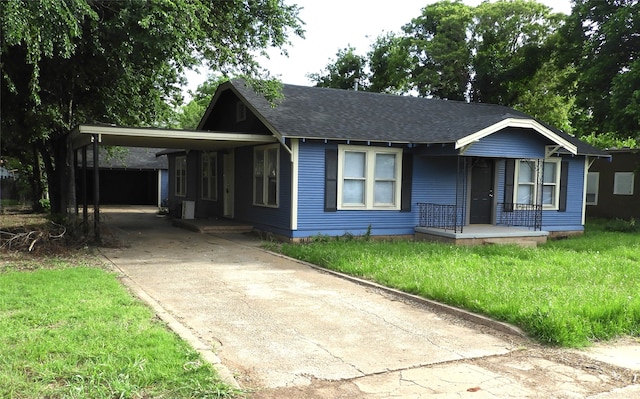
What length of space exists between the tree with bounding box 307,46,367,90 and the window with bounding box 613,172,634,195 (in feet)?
62.1

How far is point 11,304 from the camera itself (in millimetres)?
6238

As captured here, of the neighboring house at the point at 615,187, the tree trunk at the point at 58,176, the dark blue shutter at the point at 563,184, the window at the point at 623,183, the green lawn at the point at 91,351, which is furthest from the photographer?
the window at the point at 623,183

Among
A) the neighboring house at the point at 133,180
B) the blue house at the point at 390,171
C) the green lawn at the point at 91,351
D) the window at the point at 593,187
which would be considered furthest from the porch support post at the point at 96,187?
the window at the point at 593,187

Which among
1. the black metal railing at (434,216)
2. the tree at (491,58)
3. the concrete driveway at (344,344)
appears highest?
the tree at (491,58)

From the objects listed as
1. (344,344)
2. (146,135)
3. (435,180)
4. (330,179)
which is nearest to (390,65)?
(435,180)

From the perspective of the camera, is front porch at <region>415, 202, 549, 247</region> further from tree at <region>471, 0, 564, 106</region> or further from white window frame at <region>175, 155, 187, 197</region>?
tree at <region>471, 0, 564, 106</region>

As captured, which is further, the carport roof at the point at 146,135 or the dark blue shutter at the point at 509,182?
the dark blue shutter at the point at 509,182

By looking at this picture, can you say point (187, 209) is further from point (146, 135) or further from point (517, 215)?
point (517, 215)

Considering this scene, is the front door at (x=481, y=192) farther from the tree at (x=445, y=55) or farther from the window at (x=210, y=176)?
the tree at (x=445, y=55)

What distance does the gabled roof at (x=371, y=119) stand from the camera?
42.4 feet

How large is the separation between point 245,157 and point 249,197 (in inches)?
48.9

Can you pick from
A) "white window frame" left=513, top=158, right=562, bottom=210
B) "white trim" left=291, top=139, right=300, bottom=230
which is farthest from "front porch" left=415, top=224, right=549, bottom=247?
"white trim" left=291, top=139, right=300, bottom=230

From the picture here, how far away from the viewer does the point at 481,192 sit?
15375mm

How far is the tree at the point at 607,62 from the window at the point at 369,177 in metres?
9.09
